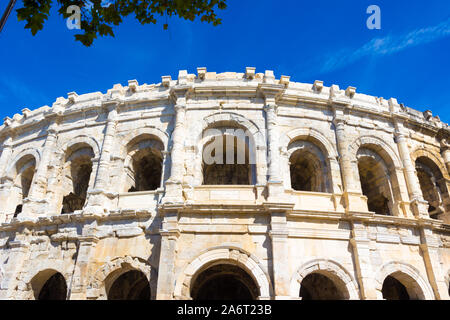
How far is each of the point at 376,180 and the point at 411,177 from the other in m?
1.21

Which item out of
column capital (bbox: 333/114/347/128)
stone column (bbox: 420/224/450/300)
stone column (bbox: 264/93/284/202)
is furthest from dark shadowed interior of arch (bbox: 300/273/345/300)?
column capital (bbox: 333/114/347/128)

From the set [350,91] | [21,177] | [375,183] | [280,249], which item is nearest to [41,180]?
[21,177]

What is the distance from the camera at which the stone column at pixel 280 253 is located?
8.45m

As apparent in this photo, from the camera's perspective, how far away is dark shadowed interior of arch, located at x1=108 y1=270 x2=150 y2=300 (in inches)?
412

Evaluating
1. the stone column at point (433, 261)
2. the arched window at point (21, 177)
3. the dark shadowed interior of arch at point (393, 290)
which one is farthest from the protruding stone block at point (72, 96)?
the dark shadowed interior of arch at point (393, 290)

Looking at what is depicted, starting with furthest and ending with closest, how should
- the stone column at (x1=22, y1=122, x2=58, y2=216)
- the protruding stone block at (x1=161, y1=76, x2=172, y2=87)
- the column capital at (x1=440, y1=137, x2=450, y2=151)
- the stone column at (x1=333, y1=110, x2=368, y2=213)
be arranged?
the column capital at (x1=440, y1=137, x2=450, y2=151) < the protruding stone block at (x1=161, y1=76, x2=172, y2=87) < the stone column at (x1=22, y1=122, x2=58, y2=216) < the stone column at (x1=333, y1=110, x2=368, y2=213)

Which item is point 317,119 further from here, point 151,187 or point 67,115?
point 67,115

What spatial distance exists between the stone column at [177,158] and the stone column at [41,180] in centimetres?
485

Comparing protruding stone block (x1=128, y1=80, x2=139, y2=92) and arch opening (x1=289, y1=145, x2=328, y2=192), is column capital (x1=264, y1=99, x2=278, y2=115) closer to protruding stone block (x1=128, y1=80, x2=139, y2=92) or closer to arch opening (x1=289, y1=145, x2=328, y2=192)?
arch opening (x1=289, y1=145, x2=328, y2=192)

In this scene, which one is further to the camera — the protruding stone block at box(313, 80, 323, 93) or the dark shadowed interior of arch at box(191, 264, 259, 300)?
the protruding stone block at box(313, 80, 323, 93)

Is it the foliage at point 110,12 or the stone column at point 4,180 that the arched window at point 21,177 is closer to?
the stone column at point 4,180

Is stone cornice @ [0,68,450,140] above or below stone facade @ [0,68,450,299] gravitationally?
above

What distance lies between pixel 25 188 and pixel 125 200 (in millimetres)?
5926

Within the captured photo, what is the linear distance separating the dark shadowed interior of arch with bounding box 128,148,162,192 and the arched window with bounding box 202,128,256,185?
1.99m
